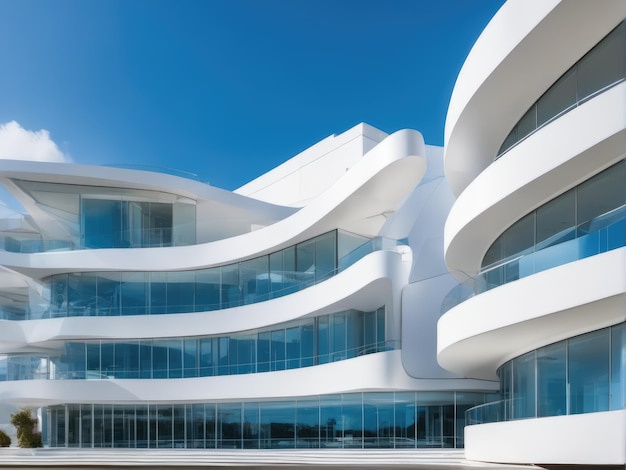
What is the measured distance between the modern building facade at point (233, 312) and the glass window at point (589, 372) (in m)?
11.6

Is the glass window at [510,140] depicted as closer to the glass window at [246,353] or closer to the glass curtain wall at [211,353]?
the glass curtain wall at [211,353]

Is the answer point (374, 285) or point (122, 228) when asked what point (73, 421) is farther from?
point (374, 285)

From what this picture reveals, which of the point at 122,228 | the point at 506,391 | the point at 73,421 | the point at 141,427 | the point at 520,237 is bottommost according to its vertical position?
the point at 141,427

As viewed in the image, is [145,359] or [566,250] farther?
[145,359]

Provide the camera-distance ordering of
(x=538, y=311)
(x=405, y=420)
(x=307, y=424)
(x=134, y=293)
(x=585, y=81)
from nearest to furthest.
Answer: (x=538, y=311), (x=585, y=81), (x=405, y=420), (x=307, y=424), (x=134, y=293)

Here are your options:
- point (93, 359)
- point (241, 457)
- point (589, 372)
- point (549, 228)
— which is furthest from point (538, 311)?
point (93, 359)

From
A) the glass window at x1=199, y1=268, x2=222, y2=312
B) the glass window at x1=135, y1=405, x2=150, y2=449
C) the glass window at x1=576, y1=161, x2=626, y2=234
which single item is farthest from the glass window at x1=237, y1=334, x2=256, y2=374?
the glass window at x1=576, y1=161, x2=626, y2=234

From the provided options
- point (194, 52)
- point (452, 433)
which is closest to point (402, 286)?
point (452, 433)

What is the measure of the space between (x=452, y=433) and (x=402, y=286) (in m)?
6.03

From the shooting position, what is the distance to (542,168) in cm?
1471

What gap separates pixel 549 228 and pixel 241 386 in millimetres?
20514

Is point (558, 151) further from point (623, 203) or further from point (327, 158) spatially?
point (327, 158)

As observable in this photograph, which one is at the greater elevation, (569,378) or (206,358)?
(569,378)

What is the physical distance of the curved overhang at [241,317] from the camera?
91.1 ft
